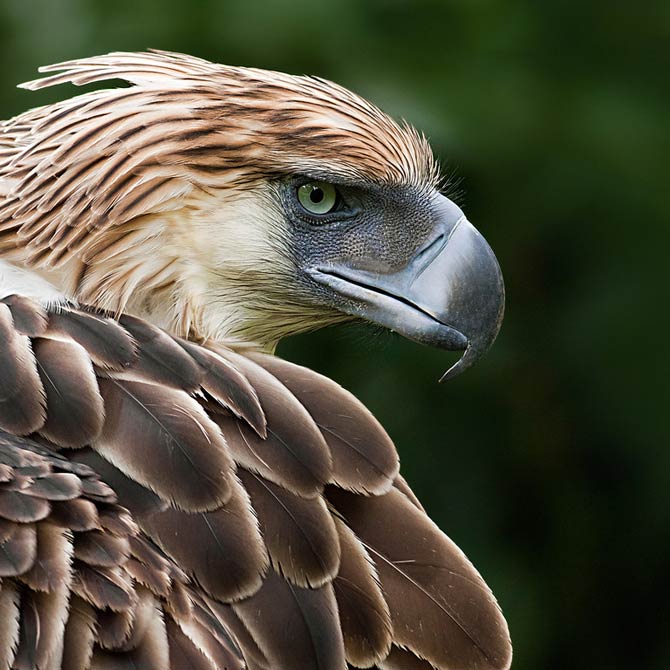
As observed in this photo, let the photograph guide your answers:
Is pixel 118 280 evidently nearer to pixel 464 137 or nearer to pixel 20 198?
pixel 20 198

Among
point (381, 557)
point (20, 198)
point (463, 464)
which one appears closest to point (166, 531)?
point (381, 557)

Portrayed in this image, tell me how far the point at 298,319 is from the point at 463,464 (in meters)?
1.63

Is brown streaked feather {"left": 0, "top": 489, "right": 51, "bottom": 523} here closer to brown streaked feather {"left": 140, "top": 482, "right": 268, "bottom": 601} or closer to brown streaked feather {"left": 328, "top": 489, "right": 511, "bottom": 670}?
brown streaked feather {"left": 140, "top": 482, "right": 268, "bottom": 601}

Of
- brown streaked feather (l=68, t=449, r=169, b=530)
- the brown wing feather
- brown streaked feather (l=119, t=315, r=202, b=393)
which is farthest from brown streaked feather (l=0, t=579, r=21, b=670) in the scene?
brown streaked feather (l=119, t=315, r=202, b=393)

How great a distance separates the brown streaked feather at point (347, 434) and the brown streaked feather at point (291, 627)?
25cm

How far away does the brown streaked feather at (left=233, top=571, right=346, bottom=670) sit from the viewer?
2256 millimetres

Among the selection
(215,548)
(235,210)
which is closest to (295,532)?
(215,548)

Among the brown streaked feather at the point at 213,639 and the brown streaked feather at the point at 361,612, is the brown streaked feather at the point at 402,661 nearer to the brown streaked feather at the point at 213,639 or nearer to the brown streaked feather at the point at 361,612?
the brown streaked feather at the point at 361,612

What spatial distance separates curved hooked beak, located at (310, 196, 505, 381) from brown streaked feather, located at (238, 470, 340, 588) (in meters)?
0.57

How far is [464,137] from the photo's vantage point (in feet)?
12.9

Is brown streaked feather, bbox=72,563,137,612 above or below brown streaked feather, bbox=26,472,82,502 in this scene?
below

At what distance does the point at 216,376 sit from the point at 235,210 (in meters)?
0.49

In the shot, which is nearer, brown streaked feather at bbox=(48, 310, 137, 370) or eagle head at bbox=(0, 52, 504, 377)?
brown streaked feather at bbox=(48, 310, 137, 370)

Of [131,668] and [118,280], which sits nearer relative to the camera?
[131,668]
